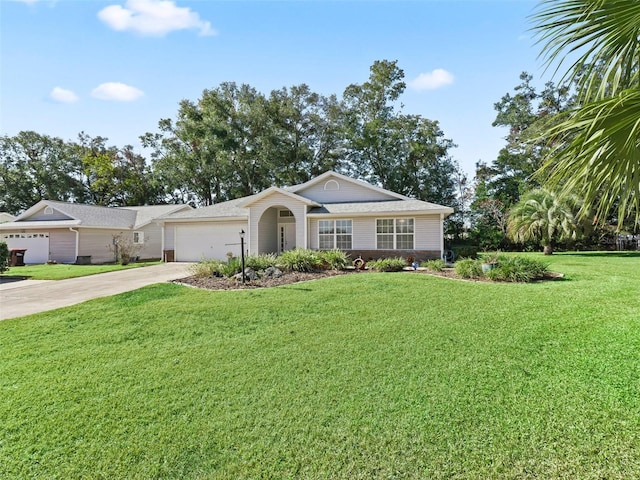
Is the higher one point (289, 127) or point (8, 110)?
point (289, 127)

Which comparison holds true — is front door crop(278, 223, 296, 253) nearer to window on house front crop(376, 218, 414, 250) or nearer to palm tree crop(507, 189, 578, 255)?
window on house front crop(376, 218, 414, 250)

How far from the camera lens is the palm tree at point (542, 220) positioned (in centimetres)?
1998

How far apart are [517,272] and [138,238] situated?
2466 centimetres

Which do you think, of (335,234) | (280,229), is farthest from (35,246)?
(335,234)

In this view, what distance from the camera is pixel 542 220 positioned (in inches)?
813

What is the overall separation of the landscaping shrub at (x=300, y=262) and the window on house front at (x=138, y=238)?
16.3 m

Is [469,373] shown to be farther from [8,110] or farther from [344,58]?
[8,110]

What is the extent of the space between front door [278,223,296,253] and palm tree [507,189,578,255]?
14.7 metres

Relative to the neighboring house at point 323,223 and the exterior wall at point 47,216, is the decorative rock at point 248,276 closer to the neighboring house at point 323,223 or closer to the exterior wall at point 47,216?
the neighboring house at point 323,223

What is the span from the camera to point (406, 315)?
6969 millimetres

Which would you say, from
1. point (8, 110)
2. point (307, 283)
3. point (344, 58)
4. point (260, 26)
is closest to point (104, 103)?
point (8, 110)

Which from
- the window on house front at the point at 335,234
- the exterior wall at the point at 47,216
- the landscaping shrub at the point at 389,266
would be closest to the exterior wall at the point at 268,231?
the window on house front at the point at 335,234

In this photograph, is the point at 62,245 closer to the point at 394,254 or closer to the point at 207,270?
the point at 207,270

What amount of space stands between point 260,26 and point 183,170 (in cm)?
2870
